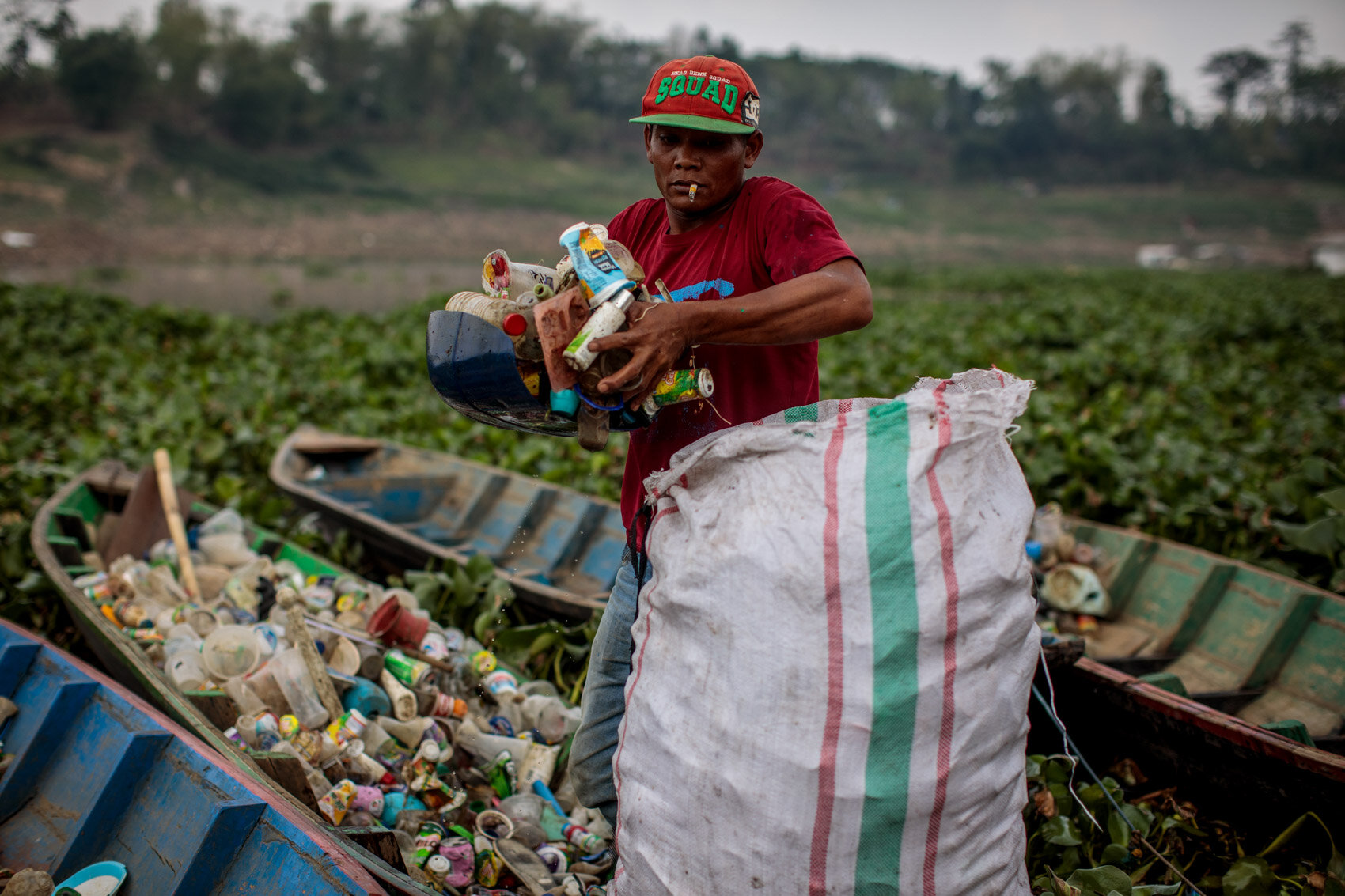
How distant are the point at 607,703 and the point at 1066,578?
2737 mm

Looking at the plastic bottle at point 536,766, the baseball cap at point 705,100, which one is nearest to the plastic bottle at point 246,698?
the plastic bottle at point 536,766

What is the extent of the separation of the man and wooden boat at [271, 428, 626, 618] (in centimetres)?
151

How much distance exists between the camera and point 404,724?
2.60 m

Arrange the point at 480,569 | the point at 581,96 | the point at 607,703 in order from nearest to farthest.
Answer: the point at 607,703, the point at 480,569, the point at 581,96

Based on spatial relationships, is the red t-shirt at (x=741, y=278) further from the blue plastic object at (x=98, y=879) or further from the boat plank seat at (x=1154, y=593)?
the boat plank seat at (x=1154, y=593)

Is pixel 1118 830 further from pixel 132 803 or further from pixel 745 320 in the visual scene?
pixel 132 803

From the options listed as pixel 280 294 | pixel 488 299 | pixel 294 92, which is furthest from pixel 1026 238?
pixel 488 299

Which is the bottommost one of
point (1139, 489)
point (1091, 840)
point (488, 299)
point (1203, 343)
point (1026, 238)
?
point (1091, 840)

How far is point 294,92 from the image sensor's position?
43.2 meters

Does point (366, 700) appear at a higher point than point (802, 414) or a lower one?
lower

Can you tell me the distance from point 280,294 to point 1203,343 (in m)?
15.9

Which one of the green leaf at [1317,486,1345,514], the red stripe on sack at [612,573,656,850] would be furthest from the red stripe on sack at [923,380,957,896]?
the green leaf at [1317,486,1345,514]

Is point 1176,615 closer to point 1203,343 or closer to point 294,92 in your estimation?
point 1203,343

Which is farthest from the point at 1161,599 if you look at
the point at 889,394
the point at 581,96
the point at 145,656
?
the point at 581,96
